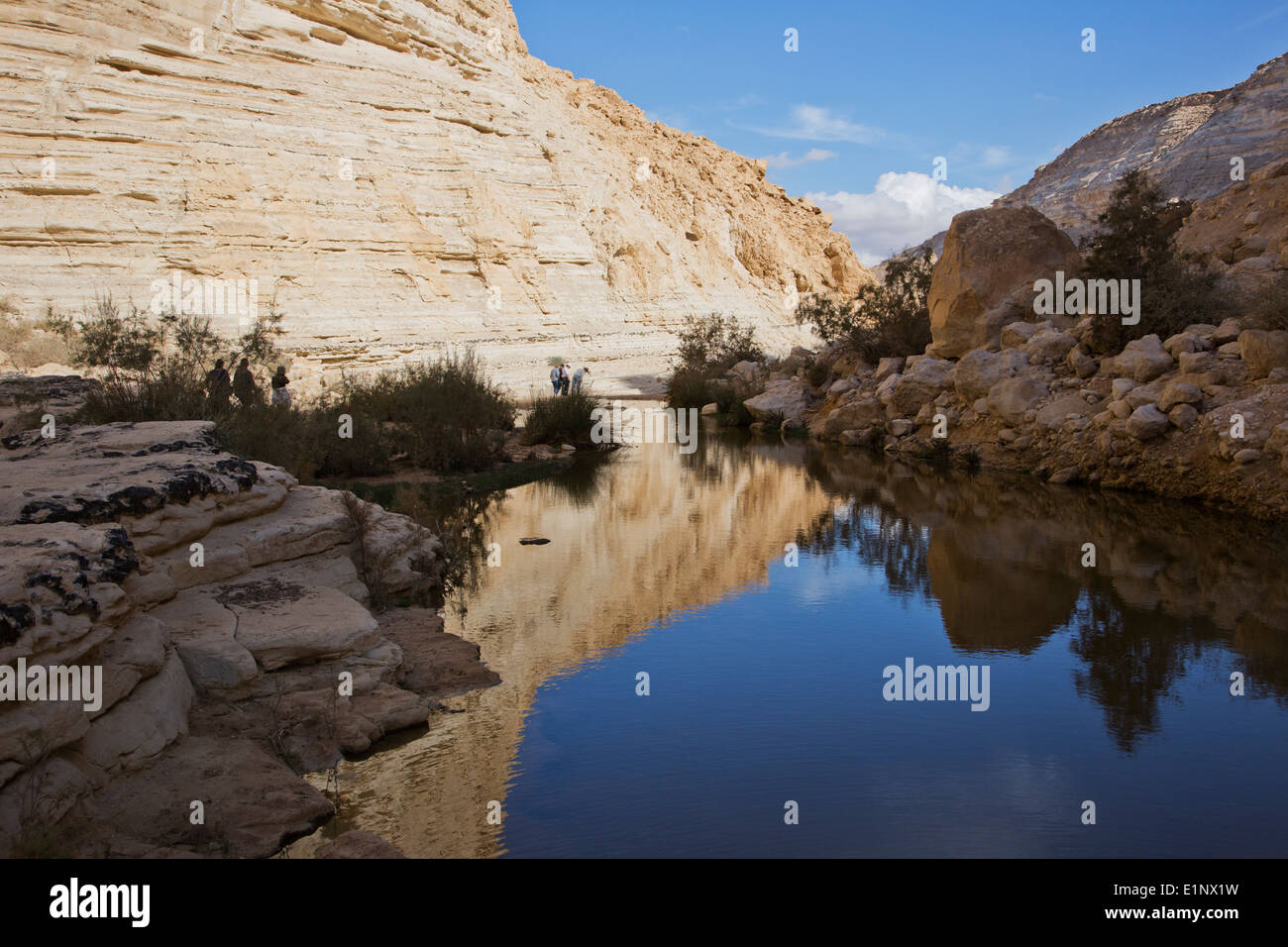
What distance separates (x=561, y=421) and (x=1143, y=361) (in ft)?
30.3

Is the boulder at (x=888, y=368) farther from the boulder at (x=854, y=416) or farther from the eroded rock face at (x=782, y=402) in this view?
the eroded rock face at (x=782, y=402)

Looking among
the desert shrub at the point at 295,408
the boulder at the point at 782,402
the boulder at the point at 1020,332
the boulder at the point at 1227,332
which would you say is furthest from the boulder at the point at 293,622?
the boulder at the point at 782,402

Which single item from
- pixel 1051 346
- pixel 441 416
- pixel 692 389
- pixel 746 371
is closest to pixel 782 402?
pixel 692 389

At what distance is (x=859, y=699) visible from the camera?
5258mm

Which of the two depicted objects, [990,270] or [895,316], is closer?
[990,270]

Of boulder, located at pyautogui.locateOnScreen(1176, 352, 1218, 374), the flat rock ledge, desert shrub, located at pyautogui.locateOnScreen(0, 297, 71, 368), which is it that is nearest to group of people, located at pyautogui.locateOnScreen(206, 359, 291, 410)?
the flat rock ledge

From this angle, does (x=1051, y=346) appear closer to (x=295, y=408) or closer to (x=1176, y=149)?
(x=295, y=408)

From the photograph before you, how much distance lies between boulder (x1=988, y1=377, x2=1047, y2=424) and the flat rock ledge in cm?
974

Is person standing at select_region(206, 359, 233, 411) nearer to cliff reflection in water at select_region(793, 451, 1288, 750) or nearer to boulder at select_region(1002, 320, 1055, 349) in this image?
cliff reflection in water at select_region(793, 451, 1288, 750)

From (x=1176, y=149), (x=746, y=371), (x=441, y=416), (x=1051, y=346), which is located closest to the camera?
(x=441, y=416)

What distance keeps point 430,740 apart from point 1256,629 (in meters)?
5.35

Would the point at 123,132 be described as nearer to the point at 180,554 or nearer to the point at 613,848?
the point at 180,554

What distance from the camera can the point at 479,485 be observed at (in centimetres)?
1277

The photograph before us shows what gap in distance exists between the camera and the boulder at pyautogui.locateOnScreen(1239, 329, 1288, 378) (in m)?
10.3
